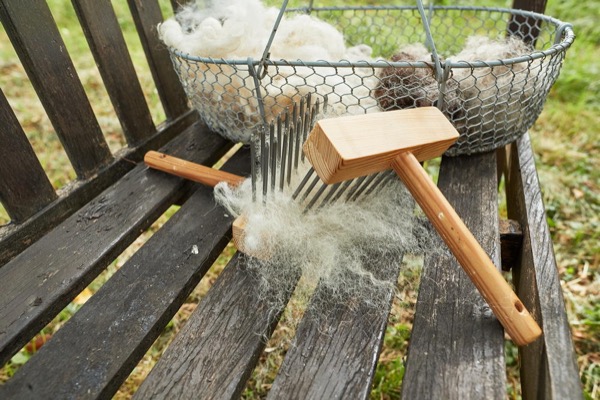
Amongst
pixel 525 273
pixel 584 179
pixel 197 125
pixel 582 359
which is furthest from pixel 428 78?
pixel 584 179

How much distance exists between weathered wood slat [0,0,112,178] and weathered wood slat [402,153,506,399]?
81 centimetres

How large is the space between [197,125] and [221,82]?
0.31 metres

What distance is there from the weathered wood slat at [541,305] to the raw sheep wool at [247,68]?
1.30 feet

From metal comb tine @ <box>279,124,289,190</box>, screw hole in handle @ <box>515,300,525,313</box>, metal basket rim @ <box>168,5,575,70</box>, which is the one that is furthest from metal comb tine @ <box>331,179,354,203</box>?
screw hole in handle @ <box>515,300,525,313</box>

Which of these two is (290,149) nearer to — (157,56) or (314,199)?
(314,199)

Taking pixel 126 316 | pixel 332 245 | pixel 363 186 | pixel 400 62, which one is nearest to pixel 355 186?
pixel 363 186

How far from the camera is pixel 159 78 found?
4.29ft

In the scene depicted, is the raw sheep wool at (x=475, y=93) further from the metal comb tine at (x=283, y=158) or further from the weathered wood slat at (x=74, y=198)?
the weathered wood slat at (x=74, y=198)

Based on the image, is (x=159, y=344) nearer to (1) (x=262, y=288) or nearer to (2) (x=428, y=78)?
(1) (x=262, y=288)

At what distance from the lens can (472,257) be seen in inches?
26.9

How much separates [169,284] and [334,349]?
0.32m

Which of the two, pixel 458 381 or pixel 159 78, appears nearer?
pixel 458 381

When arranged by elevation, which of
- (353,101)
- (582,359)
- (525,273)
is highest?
(353,101)

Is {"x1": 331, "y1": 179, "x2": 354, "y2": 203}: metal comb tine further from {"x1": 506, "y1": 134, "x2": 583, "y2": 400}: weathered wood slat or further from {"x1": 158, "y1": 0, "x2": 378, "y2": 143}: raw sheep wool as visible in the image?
{"x1": 506, "y1": 134, "x2": 583, "y2": 400}: weathered wood slat
